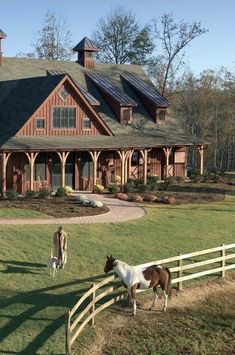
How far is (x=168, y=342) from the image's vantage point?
589 inches

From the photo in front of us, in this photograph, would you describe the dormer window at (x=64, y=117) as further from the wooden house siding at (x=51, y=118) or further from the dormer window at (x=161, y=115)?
the dormer window at (x=161, y=115)

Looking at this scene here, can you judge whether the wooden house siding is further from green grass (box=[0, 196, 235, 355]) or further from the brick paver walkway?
green grass (box=[0, 196, 235, 355])

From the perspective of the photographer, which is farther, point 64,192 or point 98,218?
point 64,192

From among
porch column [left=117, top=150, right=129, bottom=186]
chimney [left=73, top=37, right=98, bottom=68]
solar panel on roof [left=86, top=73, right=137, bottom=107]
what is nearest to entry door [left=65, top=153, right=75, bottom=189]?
porch column [left=117, top=150, right=129, bottom=186]

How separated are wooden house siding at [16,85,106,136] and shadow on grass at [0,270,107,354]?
16.9 metres

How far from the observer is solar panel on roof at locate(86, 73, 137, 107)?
4227 cm

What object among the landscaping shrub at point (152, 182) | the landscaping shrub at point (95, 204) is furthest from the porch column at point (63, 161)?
the landscaping shrub at point (152, 182)

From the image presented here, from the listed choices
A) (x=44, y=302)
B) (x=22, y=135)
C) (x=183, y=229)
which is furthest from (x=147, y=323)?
(x=22, y=135)

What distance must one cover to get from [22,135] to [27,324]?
21000mm

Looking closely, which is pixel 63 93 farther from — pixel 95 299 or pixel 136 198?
pixel 95 299

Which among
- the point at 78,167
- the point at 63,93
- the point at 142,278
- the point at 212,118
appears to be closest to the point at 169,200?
the point at 78,167

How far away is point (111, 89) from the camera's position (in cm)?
4353

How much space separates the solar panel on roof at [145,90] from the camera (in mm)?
44631

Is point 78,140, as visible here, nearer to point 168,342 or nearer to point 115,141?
point 115,141
